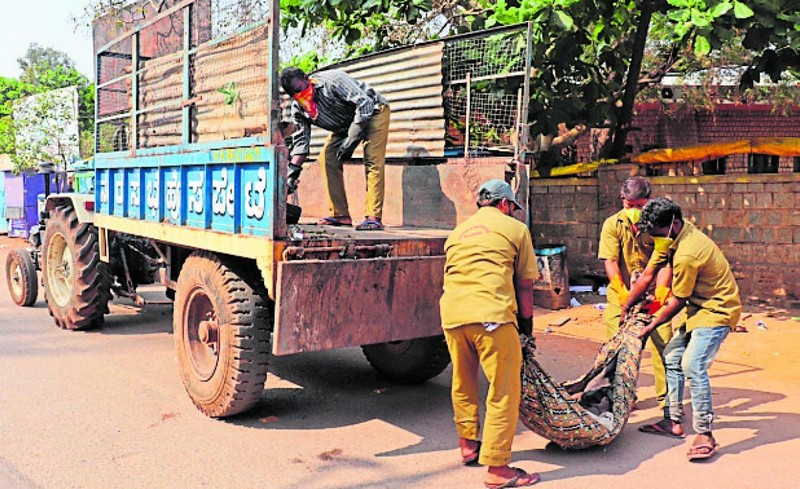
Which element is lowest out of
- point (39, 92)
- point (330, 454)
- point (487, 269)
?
point (330, 454)

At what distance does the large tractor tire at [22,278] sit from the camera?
888 centimetres

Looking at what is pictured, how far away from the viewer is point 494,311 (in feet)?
12.3

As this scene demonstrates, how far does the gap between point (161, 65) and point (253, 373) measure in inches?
106

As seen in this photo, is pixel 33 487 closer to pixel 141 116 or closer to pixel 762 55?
pixel 141 116

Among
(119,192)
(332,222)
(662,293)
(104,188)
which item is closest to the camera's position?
(662,293)

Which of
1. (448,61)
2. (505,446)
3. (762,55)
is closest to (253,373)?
(505,446)

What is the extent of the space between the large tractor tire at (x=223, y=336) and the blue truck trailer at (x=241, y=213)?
11 mm

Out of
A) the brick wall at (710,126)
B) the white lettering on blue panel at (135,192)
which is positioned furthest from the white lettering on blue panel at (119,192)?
the brick wall at (710,126)

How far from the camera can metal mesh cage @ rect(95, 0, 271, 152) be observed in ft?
15.1

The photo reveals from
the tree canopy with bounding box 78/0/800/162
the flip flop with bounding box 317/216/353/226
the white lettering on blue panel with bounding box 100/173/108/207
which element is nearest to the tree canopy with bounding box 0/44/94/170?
the tree canopy with bounding box 78/0/800/162

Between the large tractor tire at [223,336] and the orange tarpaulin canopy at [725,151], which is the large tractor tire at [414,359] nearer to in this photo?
the large tractor tire at [223,336]

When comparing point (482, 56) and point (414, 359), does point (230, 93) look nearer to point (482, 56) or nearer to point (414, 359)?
point (414, 359)

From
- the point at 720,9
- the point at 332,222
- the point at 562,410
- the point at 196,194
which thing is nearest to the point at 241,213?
the point at 196,194

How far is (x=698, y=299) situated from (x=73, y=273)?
5599 mm
